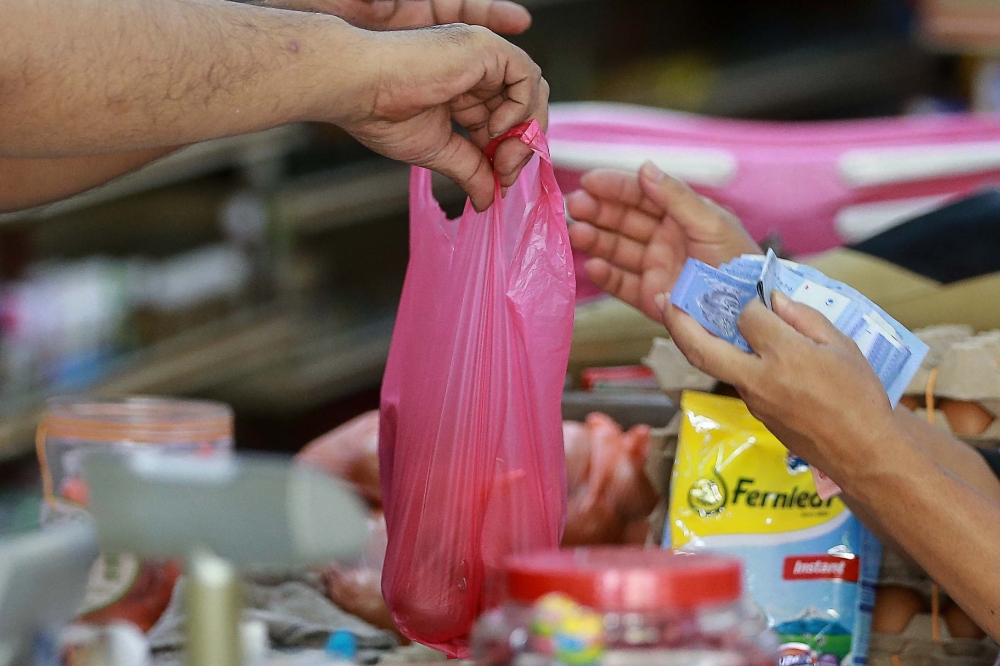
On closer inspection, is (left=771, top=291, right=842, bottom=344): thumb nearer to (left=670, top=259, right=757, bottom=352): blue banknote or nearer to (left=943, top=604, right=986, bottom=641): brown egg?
(left=670, top=259, right=757, bottom=352): blue banknote

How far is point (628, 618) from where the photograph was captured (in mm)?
622

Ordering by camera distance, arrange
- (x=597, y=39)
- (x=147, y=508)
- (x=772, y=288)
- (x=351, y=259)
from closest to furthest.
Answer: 1. (x=147, y=508)
2. (x=772, y=288)
3. (x=351, y=259)
4. (x=597, y=39)

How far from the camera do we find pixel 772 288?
1052 mm

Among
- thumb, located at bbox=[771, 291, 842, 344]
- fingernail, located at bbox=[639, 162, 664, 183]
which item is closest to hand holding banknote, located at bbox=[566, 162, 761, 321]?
fingernail, located at bbox=[639, 162, 664, 183]

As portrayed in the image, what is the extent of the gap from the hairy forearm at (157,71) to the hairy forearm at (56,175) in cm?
28

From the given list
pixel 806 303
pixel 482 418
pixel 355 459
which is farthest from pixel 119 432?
pixel 806 303

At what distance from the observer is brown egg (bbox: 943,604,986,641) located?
1307 mm

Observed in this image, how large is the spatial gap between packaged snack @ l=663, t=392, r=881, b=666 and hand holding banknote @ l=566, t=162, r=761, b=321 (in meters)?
0.24

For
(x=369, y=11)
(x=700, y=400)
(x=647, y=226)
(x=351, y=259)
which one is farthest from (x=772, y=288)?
(x=351, y=259)

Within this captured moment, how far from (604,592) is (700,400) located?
0.70 meters

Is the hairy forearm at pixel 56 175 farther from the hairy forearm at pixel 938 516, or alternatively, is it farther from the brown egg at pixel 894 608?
the brown egg at pixel 894 608

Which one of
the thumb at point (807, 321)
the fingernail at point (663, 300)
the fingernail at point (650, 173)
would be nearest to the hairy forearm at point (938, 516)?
the thumb at point (807, 321)

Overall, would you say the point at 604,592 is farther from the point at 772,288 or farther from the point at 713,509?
the point at 713,509

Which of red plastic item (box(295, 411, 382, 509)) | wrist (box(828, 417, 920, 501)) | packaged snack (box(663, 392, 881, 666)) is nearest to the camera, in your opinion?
wrist (box(828, 417, 920, 501))
